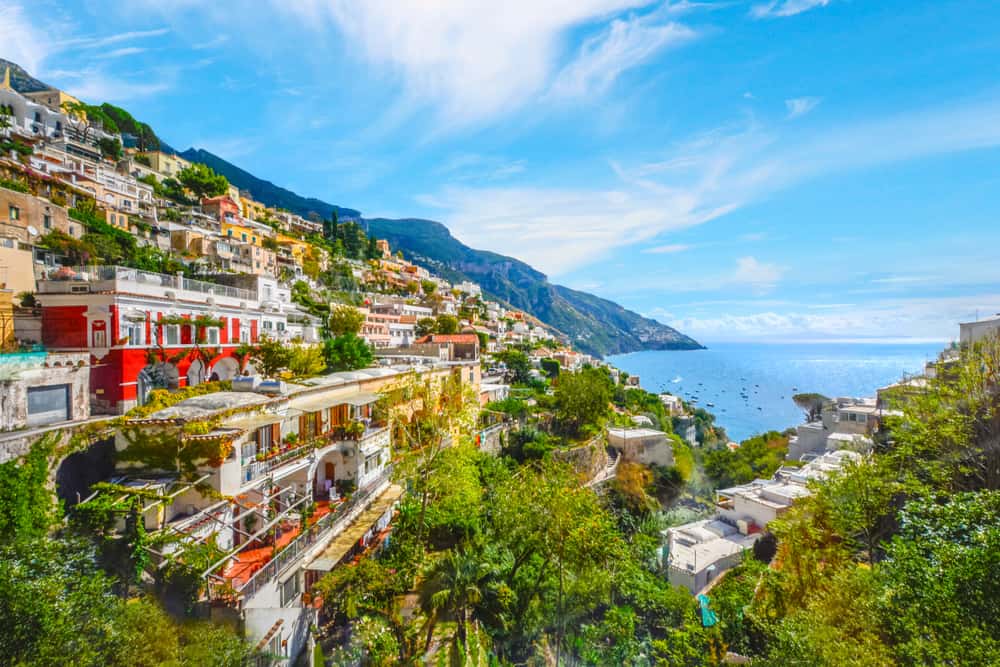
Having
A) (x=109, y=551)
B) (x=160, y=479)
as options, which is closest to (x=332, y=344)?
(x=160, y=479)

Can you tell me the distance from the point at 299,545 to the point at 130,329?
1017 centimetres

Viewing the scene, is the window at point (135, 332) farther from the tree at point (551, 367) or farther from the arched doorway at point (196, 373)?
the tree at point (551, 367)

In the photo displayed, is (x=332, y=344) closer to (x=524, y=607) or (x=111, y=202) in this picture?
(x=524, y=607)

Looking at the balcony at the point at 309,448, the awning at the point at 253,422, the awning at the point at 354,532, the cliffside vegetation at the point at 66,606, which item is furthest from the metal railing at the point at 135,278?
the awning at the point at 354,532

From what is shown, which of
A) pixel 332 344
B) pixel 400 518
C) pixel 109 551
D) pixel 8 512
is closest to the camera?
pixel 8 512

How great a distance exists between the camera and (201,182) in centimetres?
5747

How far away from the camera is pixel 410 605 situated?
1381 centimetres

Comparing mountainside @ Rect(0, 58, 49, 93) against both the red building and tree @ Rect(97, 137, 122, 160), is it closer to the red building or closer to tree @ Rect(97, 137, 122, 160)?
tree @ Rect(97, 137, 122, 160)

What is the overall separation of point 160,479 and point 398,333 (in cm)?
4247

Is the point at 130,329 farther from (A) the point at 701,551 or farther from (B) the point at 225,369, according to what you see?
(A) the point at 701,551

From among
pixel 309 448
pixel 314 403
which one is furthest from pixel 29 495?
pixel 314 403

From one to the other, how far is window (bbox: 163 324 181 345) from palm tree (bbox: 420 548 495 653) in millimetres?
13436

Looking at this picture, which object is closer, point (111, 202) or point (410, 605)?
point (410, 605)

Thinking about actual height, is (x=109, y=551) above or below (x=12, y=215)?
below
